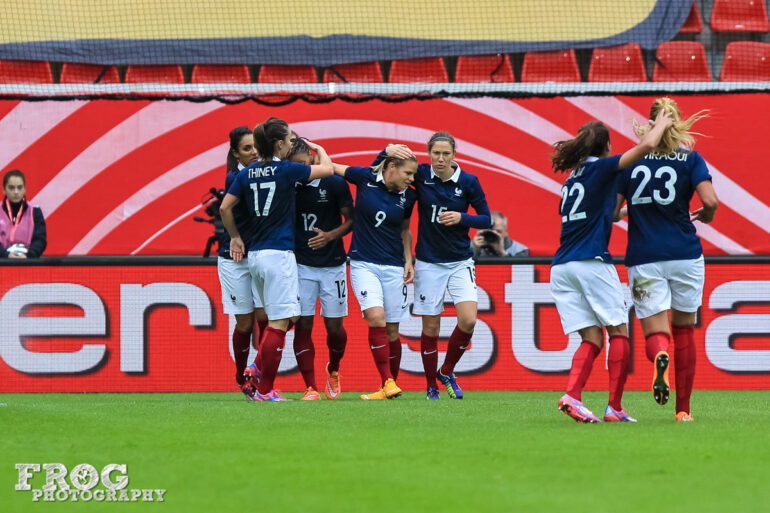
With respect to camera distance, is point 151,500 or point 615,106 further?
point 615,106

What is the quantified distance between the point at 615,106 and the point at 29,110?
7.23m

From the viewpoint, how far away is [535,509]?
4.20 m

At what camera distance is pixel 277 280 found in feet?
28.5

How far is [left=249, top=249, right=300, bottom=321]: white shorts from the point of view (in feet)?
28.5

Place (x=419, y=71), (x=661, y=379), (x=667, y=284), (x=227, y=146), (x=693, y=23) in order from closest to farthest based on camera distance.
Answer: (x=661, y=379) < (x=667, y=284) < (x=227, y=146) < (x=419, y=71) < (x=693, y=23)

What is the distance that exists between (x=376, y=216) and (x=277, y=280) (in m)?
1.09

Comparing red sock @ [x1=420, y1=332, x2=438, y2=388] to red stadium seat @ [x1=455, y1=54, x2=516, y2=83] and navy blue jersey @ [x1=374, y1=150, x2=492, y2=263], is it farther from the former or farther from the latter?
red stadium seat @ [x1=455, y1=54, x2=516, y2=83]

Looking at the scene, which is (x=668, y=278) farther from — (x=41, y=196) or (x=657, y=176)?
(x=41, y=196)

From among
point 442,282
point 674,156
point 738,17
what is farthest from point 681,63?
point 674,156

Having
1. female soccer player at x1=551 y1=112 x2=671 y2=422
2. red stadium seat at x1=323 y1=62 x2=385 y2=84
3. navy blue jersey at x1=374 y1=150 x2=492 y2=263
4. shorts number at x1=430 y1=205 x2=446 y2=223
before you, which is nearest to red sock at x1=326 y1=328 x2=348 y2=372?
navy blue jersey at x1=374 y1=150 x2=492 y2=263

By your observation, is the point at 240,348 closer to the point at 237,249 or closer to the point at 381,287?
the point at 237,249

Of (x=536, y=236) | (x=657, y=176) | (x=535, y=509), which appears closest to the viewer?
(x=535, y=509)

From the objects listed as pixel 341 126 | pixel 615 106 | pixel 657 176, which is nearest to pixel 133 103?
pixel 341 126

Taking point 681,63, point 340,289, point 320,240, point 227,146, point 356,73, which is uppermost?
point 681,63
